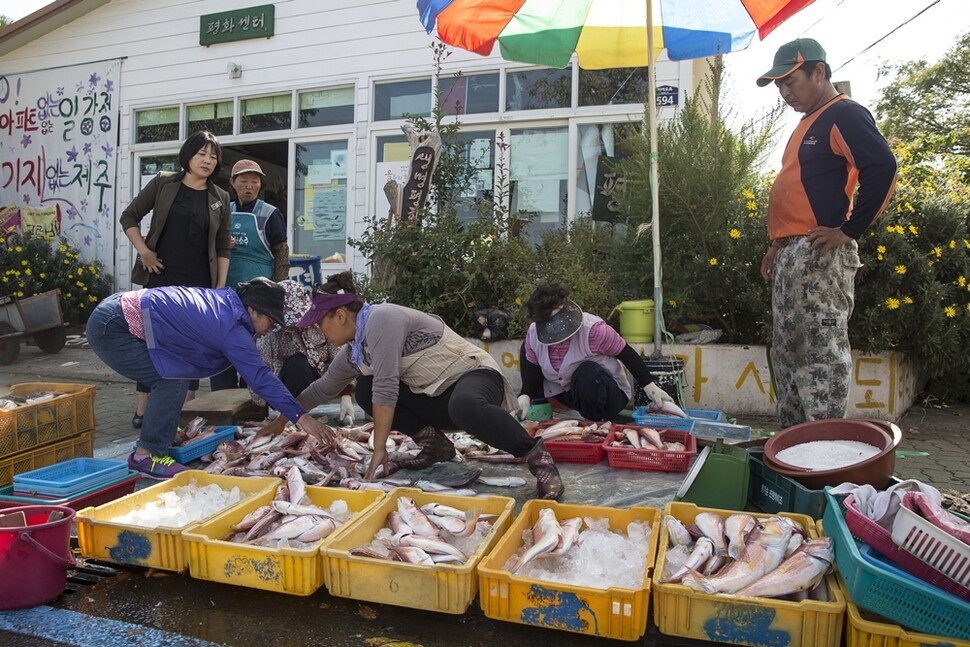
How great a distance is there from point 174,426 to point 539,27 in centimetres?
403

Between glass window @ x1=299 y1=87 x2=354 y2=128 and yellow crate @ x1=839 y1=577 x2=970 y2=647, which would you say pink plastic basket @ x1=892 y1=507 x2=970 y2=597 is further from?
glass window @ x1=299 y1=87 x2=354 y2=128

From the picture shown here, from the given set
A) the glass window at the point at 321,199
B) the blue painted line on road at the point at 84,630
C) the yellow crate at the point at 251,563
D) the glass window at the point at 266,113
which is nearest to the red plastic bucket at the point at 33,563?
the blue painted line on road at the point at 84,630

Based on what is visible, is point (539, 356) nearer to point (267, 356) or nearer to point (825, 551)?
point (267, 356)

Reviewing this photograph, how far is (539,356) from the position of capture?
4.83 meters

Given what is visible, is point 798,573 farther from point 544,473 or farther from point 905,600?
point 544,473

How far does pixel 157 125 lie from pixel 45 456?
849 centimetres

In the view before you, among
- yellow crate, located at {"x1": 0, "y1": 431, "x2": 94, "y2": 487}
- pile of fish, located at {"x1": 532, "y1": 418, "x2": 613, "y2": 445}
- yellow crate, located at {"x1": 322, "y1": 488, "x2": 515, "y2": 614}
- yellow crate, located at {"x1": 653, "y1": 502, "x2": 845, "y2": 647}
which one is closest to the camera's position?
yellow crate, located at {"x1": 653, "y1": 502, "x2": 845, "y2": 647}

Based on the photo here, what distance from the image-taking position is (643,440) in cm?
396

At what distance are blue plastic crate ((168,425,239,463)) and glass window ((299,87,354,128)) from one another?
6.05 metres

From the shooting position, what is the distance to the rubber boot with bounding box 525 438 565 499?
3.44 meters

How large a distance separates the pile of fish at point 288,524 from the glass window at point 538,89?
6774 millimetres

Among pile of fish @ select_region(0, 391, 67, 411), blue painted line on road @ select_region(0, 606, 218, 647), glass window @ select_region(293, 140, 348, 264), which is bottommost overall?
blue painted line on road @ select_region(0, 606, 218, 647)

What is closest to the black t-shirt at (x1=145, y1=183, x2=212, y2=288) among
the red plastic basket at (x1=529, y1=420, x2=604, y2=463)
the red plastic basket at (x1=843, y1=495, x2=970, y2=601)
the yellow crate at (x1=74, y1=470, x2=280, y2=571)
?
the yellow crate at (x1=74, y1=470, x2=280, y2=571)

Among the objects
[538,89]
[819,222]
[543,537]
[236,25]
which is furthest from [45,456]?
[236,25]
